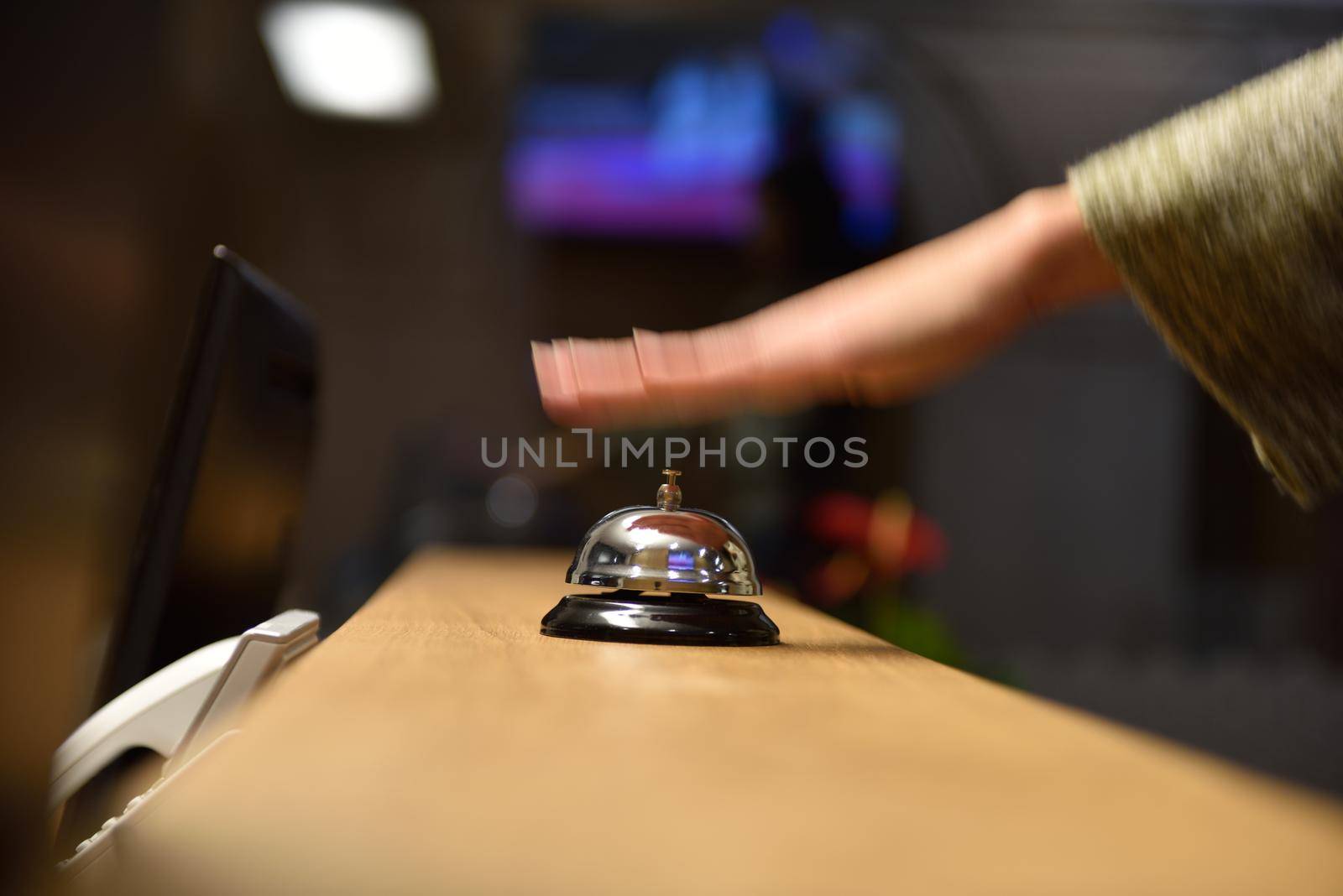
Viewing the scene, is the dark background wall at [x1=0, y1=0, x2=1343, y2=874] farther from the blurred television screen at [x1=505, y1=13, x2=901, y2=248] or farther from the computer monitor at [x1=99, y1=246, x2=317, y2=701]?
the computer monitor at [x1=99, y1=246, x2=317, y2=701]

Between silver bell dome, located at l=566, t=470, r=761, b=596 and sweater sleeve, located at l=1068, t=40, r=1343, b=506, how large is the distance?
0.31 meters

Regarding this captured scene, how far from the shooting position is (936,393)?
322cm

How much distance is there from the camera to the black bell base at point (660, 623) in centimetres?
77

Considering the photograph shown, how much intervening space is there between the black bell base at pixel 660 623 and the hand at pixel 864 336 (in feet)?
0.44

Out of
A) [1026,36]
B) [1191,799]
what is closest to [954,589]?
[1026,36]

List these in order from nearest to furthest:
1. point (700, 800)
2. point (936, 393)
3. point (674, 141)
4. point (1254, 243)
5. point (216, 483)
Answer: point (700, 800) < point (1254, 243) < point (216, 483) < point (674, 141) < point (936, 393)

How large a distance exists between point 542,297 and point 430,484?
0.55 m

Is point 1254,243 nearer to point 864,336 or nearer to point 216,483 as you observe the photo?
point 864,336

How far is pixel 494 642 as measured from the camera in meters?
0.73

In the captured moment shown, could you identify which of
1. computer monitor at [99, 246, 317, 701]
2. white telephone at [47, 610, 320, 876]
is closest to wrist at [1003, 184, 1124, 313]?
→ white telephone at [47, 610, 320, 876]

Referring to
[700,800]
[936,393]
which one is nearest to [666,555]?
[700,800]

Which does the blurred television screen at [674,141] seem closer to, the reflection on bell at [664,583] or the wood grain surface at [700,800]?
the reflection on bell at [664,583]

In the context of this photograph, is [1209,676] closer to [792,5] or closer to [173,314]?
[792,5]

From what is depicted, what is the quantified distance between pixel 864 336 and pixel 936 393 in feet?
Answer: 8.54
